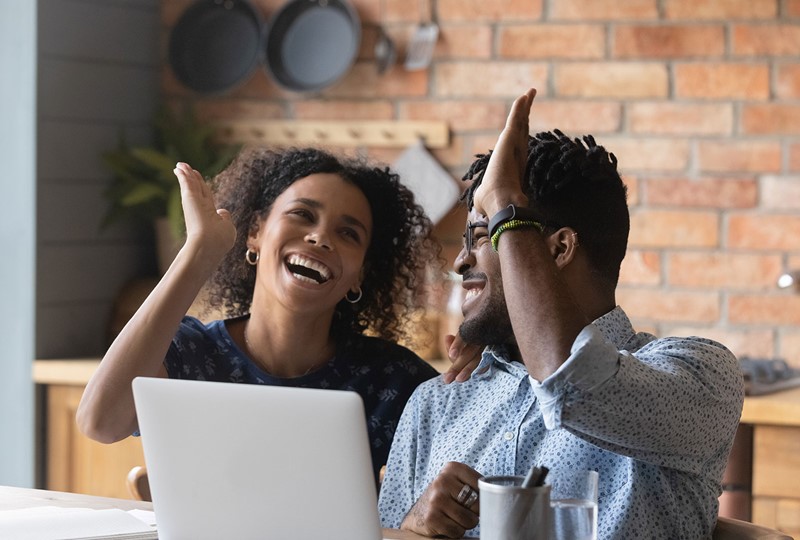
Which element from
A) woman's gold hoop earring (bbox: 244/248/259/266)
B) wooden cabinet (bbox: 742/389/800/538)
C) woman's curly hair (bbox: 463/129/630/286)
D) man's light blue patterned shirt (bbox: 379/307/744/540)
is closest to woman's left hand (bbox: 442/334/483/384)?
man's light blue patterned shirt (bbox: 379/307/744/540)

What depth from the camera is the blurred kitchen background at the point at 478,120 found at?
293 cm

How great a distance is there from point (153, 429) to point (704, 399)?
643 millimetres

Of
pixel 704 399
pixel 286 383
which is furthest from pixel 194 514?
pixel 286 383

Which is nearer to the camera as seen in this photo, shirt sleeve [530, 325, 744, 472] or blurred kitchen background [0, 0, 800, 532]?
shirt sleeve [530, 325, 744, 472]

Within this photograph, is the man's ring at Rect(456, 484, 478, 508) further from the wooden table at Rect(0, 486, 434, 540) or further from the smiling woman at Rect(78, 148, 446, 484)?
the smiling woman at Rect(78, 148, 446, 484)

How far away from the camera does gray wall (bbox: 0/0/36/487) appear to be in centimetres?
314

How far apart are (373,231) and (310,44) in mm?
1195

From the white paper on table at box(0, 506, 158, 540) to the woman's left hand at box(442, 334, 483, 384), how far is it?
514 millimetres

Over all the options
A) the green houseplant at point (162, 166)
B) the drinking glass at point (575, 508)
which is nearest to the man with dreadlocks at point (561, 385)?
the drinking glass at point (575, 508)

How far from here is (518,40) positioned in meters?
3.12

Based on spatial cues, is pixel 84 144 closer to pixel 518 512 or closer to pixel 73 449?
pixel 73 449

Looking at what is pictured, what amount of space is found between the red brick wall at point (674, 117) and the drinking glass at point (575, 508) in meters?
1.84

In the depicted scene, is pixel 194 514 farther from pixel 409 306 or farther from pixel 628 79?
pixel 628 79

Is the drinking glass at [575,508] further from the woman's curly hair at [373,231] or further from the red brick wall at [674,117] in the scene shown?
the red brick wall at [674,117]
